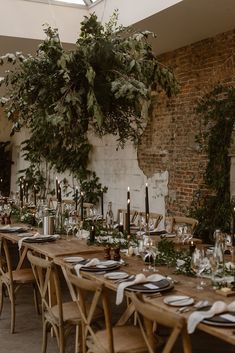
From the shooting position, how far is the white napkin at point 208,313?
7.73 ft

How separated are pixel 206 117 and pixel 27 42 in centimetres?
276

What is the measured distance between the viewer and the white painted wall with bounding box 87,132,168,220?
8.12 m

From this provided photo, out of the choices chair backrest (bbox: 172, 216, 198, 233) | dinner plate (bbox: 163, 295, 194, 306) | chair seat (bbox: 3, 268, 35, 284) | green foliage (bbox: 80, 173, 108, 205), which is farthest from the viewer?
green foliage (bbox: 80, 173, 108, 205)

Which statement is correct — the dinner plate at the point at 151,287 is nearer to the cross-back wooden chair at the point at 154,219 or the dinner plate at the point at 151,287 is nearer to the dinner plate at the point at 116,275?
the dinner plate at the point at 116,275

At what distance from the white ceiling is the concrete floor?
3614 millimetres

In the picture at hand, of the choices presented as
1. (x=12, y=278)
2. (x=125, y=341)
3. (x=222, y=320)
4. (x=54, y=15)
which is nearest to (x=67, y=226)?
(x=12, y=278)

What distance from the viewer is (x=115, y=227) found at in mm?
5121

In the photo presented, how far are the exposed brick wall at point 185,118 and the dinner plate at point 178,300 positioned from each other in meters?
4.49

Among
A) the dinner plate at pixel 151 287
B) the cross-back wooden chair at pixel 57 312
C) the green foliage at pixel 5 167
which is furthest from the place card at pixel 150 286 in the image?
the green foliage at pixel 5 167

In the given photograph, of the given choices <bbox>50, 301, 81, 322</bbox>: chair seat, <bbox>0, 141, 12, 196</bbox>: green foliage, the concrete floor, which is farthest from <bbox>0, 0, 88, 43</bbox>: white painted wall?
<bbox>0, 141, 12, 196</bbox>: green foliage

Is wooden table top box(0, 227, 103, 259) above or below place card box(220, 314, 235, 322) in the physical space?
above

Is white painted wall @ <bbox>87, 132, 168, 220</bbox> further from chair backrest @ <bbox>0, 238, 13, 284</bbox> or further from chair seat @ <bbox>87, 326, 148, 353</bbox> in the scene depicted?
chair seat @ <bbox>87, 326, 148, 353</bbox>

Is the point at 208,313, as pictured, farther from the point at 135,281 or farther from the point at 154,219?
the point at 154,219

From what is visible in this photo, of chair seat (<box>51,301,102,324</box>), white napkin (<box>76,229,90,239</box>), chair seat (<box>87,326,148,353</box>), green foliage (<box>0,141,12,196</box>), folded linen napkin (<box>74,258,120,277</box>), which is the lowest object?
chair seat (<box>87,326,148,353</box>)
